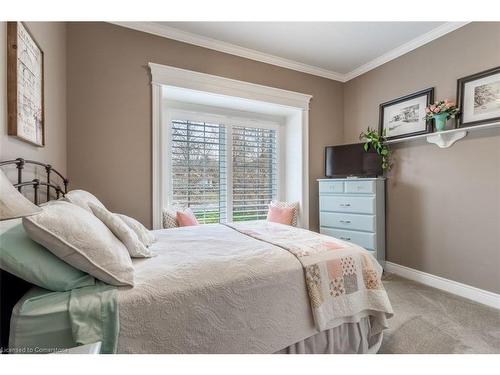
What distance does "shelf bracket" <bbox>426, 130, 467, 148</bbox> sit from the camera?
2.38 metres

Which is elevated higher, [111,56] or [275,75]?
[275,75]

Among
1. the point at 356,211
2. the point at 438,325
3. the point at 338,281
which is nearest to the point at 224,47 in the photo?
the point at 356,211

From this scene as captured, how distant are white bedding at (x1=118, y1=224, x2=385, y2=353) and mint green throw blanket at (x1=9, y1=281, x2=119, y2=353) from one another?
43 millimetres

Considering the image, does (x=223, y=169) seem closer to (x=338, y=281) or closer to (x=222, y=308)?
(x=338, y=281)

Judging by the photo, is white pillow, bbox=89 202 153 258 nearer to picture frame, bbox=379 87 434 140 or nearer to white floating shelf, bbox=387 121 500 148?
white floating shelf, bbox=387 121 500 148

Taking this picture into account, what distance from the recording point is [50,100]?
186 centimetres

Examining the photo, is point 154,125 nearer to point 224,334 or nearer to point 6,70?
point 6,70

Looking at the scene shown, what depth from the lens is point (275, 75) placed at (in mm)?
3227

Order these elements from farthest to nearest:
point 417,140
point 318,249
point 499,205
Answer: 1. point 417,140
2. point 499,205
3. point 318,249

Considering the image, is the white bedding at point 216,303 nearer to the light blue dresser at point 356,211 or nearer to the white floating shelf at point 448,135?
the light blue dresser at point 356,211

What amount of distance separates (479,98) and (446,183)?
33.3 inches

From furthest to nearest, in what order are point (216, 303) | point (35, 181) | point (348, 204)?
point (348, 204) → point (35, 181) → point (216, 303)
